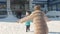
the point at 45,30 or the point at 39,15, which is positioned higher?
the point at 39,15

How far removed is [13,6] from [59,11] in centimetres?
541

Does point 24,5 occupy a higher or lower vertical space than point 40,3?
lower

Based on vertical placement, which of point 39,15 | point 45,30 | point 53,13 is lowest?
point 53,13

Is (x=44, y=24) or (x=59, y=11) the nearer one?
(x=44, y=24)

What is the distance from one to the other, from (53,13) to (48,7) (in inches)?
50.5

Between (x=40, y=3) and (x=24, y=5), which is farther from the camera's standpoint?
(x=24, y=5)

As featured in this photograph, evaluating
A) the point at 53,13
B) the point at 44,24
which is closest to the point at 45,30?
the point at 44,24

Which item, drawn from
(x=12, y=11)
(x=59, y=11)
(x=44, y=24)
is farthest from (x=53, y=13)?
(x=44, y=24)

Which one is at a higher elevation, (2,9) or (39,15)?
(39,15)

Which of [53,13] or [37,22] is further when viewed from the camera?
[53,13]

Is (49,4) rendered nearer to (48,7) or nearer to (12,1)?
(48,7)

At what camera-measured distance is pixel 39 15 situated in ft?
20.5

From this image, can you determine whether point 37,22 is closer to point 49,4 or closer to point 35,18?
point 35,18

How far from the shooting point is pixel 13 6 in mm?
28062
